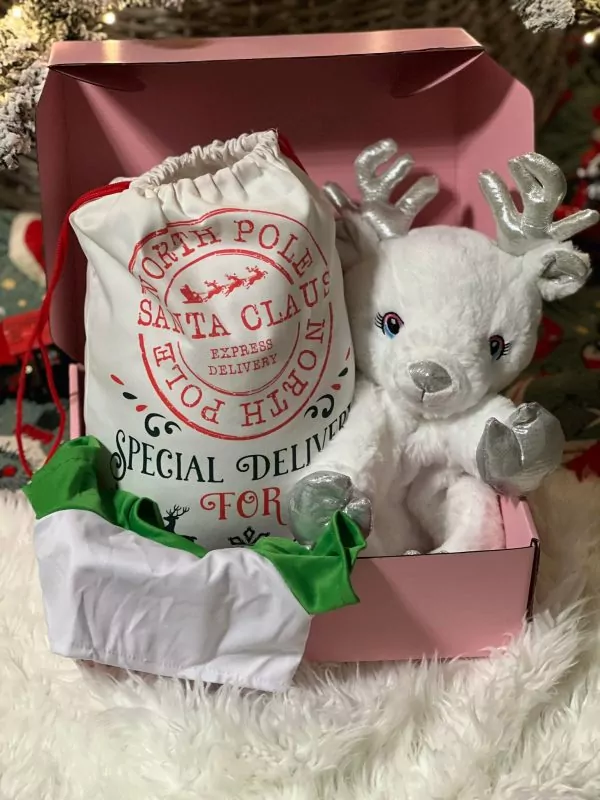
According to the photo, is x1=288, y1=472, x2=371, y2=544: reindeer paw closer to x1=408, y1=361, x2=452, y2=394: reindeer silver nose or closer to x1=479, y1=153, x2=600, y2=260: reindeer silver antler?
x1=408, y1=361, x2=452, y2=394: reindeer silver nose

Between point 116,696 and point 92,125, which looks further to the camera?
point 92,125

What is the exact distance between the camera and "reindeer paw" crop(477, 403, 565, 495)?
63 centimetres

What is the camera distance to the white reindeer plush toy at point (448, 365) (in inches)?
25.2

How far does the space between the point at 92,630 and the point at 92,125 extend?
458 mm

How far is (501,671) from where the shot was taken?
609mm

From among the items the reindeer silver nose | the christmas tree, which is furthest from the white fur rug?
the christmas tree

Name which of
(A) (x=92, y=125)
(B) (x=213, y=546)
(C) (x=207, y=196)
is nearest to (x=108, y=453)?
(B) (x=213, y=546)

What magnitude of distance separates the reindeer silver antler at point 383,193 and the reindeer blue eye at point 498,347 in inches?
5.0

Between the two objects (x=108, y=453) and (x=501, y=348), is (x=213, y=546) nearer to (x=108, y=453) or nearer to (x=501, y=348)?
(x=108, y=453)

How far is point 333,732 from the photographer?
0.57 m

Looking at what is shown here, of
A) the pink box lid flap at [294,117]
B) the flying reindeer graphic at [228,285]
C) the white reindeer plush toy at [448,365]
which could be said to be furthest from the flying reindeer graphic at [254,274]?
the pink box lid flap at [294,117]

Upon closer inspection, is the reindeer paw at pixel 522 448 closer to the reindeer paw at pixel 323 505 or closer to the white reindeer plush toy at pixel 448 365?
the white reindeer plush toy at pixel 448 365

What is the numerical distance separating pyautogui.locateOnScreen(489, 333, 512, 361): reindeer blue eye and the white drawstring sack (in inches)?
5.0

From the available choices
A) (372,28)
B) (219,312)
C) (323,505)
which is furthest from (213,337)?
(372,28)
